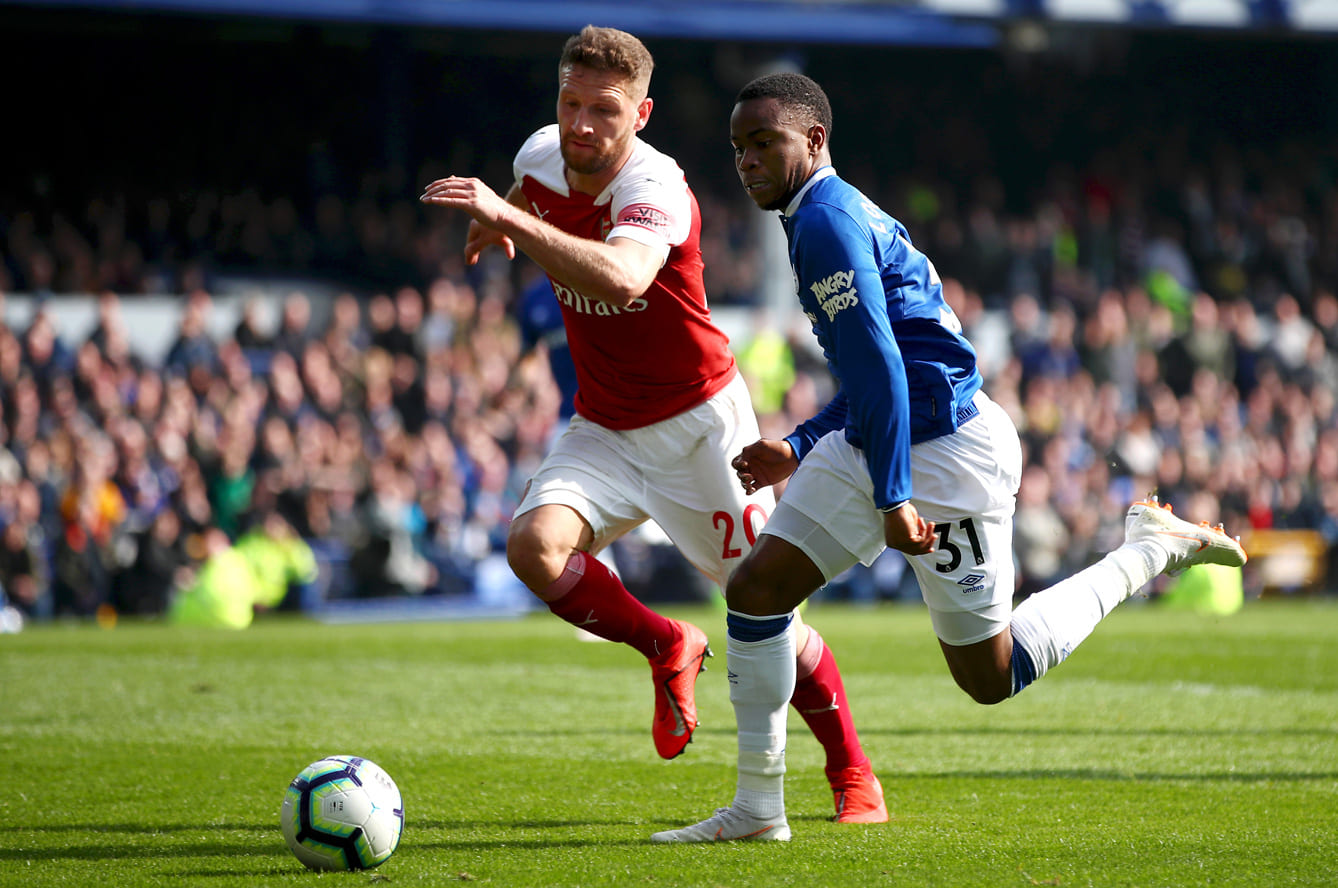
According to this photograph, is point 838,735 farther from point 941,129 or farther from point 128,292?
point 941,129

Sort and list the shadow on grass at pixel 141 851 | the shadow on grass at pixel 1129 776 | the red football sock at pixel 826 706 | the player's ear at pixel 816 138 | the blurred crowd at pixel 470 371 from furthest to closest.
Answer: the blurred crowd at pixel 470 371, the shadow on grass at pixel 1129 776, the red football sock at pixel 826 706, the player's ear at pixel 816 138, the shadow on grass at pixel 141 851

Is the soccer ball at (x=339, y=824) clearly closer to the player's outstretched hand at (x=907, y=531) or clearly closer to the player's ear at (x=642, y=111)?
the player's outstretched hand at (x=907, y=531)

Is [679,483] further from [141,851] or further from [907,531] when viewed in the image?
[141,851]

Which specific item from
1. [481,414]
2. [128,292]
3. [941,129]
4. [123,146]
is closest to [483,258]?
[481,414]

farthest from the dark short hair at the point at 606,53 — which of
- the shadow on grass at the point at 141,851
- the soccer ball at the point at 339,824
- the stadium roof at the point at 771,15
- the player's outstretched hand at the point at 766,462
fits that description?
the stadium roof at the point at 771,15

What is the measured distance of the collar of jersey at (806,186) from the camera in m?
4.64

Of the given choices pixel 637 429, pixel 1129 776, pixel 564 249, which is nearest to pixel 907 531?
pixel 564 249

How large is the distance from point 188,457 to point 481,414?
3265 mm

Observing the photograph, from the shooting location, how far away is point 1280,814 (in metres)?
5.23

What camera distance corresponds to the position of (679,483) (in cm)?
553

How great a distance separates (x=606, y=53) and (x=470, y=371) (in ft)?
41.0

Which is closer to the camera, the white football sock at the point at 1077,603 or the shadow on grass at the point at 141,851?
the shadow on grass at the point at 141,851

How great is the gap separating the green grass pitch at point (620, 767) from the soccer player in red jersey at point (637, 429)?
18.4 inches

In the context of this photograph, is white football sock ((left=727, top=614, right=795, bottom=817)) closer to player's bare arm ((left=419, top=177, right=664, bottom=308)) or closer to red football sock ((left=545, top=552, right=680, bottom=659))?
red football sock ((left=545, top=552, right=680, bottom=659))
